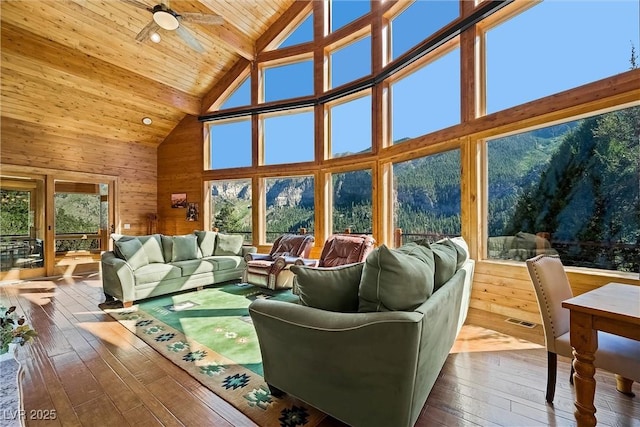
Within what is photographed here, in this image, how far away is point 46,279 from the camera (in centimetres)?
560

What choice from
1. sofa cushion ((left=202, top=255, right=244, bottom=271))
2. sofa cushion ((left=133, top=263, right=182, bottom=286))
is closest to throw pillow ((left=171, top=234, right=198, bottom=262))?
sofa cushion ((left=202, top=255, right=244, bottom=271))

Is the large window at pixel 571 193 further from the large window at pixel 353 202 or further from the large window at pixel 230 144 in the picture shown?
the large window at pixel 230 144

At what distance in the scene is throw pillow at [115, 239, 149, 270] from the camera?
410 centimetres

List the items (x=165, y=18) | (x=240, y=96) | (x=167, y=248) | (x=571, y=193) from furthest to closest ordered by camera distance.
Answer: (x=240, y=96) → (x=167, y=248) → (x=165, y=18) → (x=571, y=193)

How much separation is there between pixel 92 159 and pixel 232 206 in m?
3.37

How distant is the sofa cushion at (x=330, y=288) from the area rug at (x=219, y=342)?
0.69 m

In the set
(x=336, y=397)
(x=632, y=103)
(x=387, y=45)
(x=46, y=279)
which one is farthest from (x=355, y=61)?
(x=46, y=279)

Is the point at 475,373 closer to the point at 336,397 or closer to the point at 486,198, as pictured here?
the point at 336,397

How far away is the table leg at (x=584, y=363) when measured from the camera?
1410 mm

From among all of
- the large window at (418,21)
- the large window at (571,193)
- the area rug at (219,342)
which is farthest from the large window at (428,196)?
the area rug at (219,342)

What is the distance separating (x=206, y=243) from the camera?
18.0 feet

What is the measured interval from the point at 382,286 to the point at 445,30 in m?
4.20

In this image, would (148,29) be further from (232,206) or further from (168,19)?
(232,206)

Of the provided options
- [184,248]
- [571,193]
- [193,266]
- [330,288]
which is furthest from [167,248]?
[571,193]
